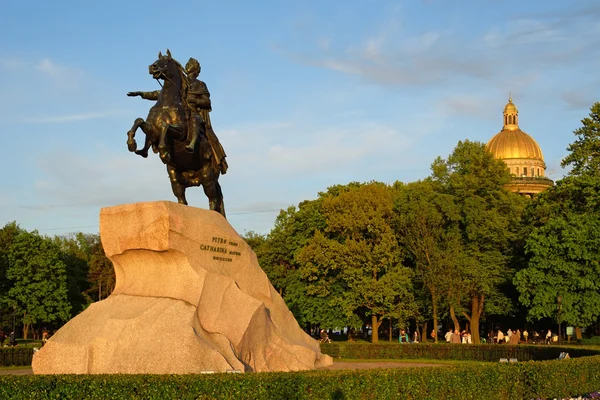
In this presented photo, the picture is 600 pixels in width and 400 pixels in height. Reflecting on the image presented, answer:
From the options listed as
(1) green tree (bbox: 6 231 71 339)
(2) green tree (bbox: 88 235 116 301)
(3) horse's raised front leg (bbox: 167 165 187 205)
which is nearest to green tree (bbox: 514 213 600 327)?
(3) horse's raised front leg (bbox: 167 165 187 205)

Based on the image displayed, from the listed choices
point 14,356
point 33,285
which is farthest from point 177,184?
point 33,285

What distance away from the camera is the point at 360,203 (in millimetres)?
52219

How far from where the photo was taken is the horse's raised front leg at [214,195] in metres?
21.5

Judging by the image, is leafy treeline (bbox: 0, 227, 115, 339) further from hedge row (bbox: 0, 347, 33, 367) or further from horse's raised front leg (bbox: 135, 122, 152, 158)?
horse's raised front leg (bbox: 135, 122, 152, 158)

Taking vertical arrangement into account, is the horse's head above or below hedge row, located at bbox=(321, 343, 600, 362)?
above

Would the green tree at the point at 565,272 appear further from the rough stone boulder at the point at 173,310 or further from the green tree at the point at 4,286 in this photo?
the green tree at the point at 4,286

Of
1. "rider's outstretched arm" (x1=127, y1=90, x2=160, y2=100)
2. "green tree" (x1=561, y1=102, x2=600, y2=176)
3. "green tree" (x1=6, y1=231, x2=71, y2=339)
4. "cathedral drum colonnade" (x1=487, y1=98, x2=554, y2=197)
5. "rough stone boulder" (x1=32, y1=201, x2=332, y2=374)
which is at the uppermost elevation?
"cathedral drum colonnade" (x1=487, y1=98, x2=554, y2=197)

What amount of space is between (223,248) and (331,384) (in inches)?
227

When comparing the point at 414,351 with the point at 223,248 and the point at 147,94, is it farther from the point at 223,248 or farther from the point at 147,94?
the point at 147,94

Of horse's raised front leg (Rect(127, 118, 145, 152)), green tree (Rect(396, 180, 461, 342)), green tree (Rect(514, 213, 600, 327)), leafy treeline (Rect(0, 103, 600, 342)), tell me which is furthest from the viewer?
green tree (Rect(396, 180, 461, 342))

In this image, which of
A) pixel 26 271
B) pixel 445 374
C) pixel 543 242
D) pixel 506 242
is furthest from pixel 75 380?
pixel 26 271

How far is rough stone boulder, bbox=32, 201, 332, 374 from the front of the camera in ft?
53.4

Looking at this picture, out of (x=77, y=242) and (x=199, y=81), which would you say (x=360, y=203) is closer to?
(x=199, y=81)

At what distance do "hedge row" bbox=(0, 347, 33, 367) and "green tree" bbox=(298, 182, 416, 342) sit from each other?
82.1 ft
